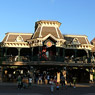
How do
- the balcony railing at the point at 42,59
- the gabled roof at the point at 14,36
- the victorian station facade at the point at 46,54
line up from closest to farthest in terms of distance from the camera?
the balcony railing at the point at 42,59, the victorian station facade at the point at 46,54, the gabled roof at the point at 14,36

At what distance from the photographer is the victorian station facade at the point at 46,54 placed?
29.5 m

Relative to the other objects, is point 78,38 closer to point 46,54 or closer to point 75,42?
point 75,42

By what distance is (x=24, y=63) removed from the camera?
29719 millimetres

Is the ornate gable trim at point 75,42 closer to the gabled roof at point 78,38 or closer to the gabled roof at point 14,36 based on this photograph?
the gabled roof at point 78,38

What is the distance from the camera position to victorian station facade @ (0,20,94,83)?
29547mm

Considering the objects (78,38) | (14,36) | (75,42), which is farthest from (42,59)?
(78,38)

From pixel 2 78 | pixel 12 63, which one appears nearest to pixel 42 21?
pixel 12 63

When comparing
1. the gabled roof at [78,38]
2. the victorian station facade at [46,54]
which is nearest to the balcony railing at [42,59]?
the victorian station facade at [46,54]

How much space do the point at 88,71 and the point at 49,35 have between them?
1008 centimetres

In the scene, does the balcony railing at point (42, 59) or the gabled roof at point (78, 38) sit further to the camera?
the gabled roof at point (78, 38)

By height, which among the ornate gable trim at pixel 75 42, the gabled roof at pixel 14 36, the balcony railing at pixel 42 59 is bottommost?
the balcony railing at pixel 42 59

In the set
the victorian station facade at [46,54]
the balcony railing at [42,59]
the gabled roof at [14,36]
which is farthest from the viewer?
the gabled roof at [14,36]

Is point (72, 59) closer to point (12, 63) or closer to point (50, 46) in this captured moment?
point (50, 46)

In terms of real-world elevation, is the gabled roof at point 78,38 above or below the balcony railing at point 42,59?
above
